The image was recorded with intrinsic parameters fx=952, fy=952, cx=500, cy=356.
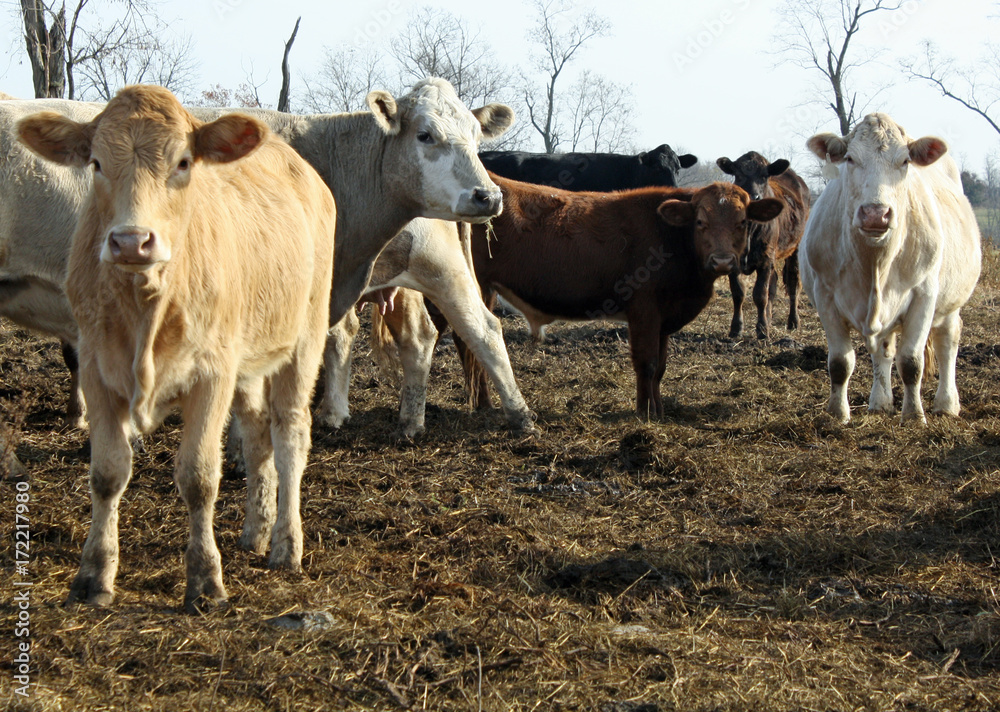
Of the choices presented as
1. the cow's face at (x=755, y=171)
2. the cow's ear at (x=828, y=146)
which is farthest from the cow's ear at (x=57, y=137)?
the cow's face at (x=755, y=171)

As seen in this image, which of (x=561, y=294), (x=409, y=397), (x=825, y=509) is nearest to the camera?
(x=825, y=509)

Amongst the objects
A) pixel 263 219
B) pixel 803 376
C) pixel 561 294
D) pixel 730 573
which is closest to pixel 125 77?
pixel 561 294

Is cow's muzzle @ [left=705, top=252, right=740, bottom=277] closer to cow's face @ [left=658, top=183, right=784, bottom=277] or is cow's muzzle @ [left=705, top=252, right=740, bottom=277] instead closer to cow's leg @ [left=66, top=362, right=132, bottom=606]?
cow's face @ [left=658, top=183, right=784, bottom=277]

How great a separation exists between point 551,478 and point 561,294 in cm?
260

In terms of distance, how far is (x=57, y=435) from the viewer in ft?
19.9

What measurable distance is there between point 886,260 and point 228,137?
5052 millimetres

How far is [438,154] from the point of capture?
18.6 feet

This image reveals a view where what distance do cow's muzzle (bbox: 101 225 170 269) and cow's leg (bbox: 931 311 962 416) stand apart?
6278 mm

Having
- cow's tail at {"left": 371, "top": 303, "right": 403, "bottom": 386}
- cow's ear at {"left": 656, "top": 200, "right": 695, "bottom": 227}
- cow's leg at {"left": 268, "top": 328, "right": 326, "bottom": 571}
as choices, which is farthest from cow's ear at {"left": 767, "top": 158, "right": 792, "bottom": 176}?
cow's leg at {"left": 268, "top": 328, "right": 326, "bottom": 571}

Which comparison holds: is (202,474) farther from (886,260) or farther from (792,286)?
(792,286)

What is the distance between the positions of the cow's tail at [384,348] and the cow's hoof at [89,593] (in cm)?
Result: 396

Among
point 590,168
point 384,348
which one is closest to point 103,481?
point 384,348

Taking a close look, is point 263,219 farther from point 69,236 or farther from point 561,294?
point 561,294

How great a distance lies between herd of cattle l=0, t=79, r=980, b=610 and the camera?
11.1 feet
